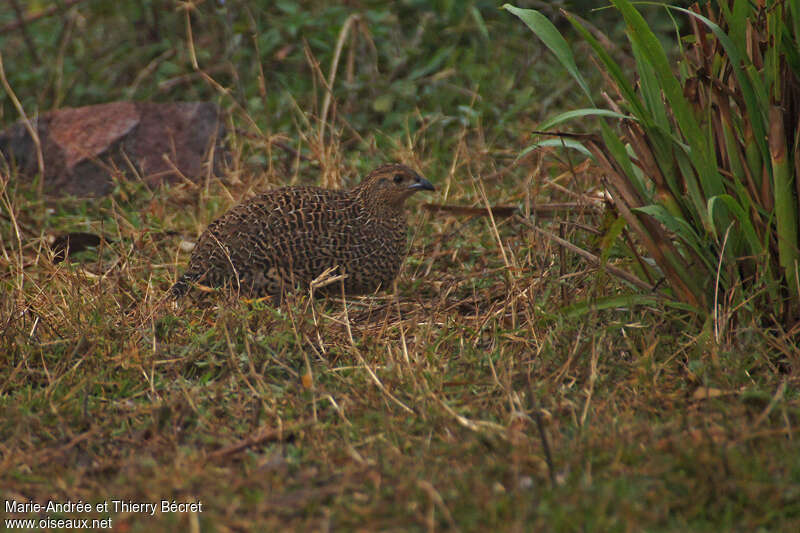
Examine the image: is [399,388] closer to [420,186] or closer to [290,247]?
[290,247]

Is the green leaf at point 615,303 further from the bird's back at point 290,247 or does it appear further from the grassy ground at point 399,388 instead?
the bird's back at point 290,247

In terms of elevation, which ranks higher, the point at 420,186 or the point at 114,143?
the point at 420,186

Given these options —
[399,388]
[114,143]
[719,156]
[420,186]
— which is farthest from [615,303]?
[114,143]

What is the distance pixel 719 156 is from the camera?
3.70 m

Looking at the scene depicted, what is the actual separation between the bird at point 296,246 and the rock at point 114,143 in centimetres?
160

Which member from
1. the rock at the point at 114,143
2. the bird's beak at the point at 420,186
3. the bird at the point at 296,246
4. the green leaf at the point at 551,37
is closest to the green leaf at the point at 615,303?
the green leaf at the point at 551,37

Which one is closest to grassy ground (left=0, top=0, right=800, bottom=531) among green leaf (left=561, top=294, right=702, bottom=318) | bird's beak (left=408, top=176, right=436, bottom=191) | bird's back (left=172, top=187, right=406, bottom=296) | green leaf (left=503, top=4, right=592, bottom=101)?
green leaf (left=561, top=294, right=702, bottom=318)

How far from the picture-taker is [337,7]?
7266mm

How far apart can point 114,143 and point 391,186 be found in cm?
233

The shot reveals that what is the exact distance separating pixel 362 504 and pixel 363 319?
1863 millimetres

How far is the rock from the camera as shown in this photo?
6371 millimetres

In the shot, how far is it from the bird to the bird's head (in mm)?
46

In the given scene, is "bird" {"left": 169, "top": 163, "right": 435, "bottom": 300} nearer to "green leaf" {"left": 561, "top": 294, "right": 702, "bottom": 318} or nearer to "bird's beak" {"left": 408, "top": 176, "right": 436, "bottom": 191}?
"bird's beak" {"left": 408, "top": 176, "right": 436, "bottom": 191}

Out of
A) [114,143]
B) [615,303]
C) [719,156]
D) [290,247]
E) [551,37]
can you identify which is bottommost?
[114,143]
